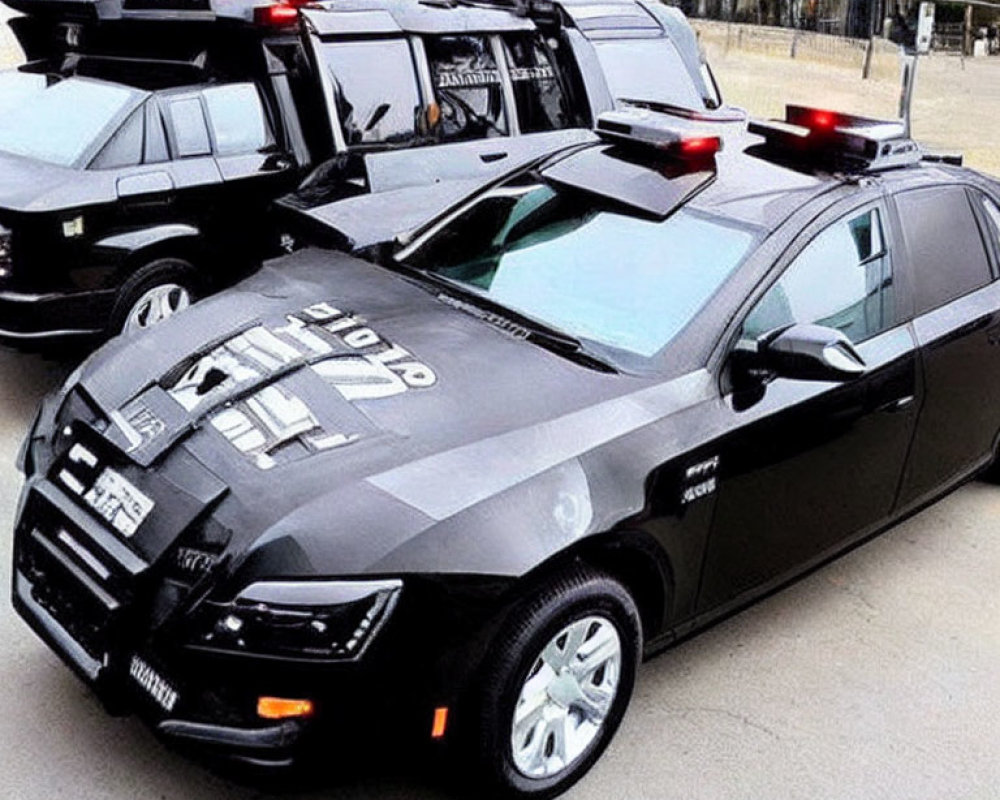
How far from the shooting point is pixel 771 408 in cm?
359

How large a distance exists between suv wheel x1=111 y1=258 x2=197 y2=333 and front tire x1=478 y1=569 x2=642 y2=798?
3.10 meters

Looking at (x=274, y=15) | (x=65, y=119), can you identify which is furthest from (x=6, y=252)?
(x=274, y=15)

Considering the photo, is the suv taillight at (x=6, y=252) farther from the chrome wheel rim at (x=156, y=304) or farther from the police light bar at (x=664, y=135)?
the police light bar at (x=664, y=135)

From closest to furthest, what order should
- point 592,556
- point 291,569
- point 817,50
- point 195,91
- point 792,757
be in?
point 291,569
point 592,556
point 792,757
point 195,91
point 817,50

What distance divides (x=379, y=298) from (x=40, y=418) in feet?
3.54

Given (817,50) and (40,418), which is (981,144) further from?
(40,418)

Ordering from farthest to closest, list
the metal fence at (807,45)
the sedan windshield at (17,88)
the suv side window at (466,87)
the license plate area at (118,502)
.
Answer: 1. the metal fence at (807,45)
2. the suv side window at (466,87)
3. the sedan windshield at (17,88)
4. the license plate area at (118,502)

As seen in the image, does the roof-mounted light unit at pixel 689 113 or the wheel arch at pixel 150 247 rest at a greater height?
the roof-mounted light unit at pixel 689 113

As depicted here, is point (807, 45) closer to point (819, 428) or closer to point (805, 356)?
point (819, 428)

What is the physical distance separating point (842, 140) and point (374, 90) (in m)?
2.74

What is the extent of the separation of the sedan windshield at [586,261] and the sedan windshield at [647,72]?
9.14ft

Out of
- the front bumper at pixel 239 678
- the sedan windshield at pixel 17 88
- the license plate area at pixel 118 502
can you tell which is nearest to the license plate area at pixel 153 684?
the front bumper at pixel 239 678

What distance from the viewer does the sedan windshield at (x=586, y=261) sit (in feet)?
12.0

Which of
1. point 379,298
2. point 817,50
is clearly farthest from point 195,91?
point 817,50
